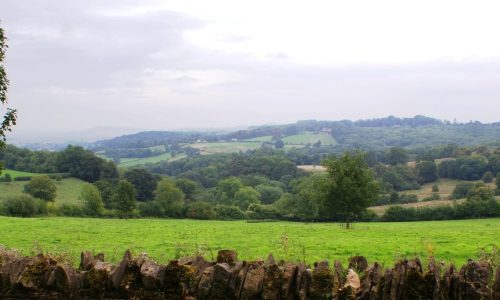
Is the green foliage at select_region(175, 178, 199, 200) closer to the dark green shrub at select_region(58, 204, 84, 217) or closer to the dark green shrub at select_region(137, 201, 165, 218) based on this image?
the dark green shrub at select_region(137, 201, 165, 218)

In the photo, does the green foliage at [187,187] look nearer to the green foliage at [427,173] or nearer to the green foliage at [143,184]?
the green foliage at [143,184]

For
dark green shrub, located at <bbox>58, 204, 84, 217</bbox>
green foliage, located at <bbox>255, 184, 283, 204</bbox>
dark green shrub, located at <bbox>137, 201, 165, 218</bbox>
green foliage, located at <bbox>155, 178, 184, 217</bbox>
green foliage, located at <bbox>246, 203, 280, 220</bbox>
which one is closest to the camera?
dark green shrub, located at <bbox>58, 204, 84, 217</bbox>

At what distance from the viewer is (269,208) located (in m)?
73.7

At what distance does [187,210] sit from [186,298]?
6330cm

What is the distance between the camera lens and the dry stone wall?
18.8 feet

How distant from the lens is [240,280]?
6.10 m

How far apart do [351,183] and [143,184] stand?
70189 mm

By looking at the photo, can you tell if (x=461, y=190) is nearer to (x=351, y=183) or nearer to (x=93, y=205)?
(x=351, y=183)

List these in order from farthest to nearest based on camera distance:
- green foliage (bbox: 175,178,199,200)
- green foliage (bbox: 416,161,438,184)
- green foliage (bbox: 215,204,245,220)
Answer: green foliage (bbox: 416,161,438,184) < green foliage (bbox: 175,178,199,200) < green foliage (bbox: 215,204,245,220)

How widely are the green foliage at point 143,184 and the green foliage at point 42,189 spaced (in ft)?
66.1

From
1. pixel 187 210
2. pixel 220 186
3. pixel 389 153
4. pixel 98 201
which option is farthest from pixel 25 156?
pixel 389 153

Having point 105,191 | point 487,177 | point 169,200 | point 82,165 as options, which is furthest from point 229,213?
point 487,177

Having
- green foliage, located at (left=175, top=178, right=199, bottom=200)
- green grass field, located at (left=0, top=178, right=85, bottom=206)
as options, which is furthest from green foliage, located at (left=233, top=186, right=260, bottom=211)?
green grass field, located at (left=0, top=178, right=85, bottom=206)

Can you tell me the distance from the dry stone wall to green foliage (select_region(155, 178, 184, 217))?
62.8 m
